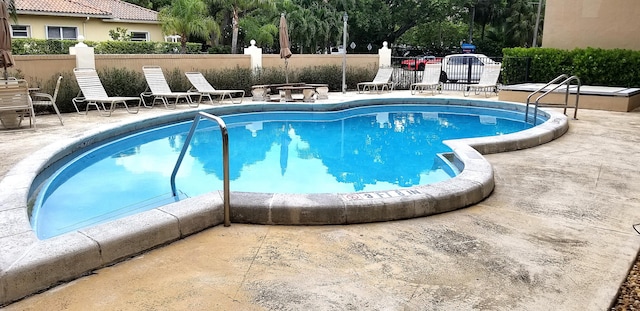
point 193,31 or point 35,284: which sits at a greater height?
point 193,31

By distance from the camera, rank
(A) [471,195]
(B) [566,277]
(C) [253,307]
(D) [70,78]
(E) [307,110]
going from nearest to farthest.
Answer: (C) [253,307], (B) [566,277], (A) [471,195], (D) [70,78], (E) [307,110]

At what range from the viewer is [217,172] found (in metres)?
6.56

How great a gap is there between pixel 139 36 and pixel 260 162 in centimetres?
2083

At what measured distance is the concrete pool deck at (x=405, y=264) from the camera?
8.80ft

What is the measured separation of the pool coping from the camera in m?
2.85

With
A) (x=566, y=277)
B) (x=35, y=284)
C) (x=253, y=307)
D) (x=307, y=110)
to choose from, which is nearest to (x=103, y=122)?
(x=307, y=110)

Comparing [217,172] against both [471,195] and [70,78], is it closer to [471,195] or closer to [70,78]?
[471,195]

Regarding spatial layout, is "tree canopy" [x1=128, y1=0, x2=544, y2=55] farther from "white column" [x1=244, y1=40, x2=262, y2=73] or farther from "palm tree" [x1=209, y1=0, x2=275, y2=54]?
"white column" [x1=244, y1=40, x2=262, y2=73]

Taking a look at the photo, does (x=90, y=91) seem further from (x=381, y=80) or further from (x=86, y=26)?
(x=86, y=26)

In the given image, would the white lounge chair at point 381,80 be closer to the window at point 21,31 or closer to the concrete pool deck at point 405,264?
the concrete pool deck at point 405,264

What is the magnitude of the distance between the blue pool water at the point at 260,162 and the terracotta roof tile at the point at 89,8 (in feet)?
46.5

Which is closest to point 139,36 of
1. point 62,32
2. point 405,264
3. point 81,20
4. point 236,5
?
point 81,20

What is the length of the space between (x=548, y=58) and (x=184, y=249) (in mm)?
13027

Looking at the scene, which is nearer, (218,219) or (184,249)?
(184,249)
